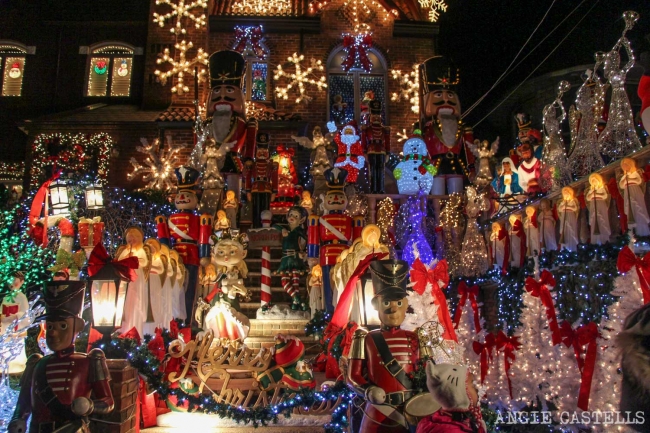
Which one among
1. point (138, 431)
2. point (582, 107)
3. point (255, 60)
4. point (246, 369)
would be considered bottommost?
point (138, 431)

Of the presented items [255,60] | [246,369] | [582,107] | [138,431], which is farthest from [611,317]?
[255,60]

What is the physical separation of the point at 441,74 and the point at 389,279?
26.5 ft

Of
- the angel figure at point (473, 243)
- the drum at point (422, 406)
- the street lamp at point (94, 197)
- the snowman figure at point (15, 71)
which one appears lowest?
the drum at point (422, 406)

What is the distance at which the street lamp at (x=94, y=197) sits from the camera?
32.8ft

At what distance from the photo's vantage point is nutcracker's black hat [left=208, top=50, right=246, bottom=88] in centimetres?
1150

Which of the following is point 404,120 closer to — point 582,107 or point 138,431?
point 582,107

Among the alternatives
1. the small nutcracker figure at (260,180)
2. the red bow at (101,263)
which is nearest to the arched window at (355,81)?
the small nutcracker figure at (260,180)

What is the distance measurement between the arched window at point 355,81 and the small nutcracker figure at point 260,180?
4304mm

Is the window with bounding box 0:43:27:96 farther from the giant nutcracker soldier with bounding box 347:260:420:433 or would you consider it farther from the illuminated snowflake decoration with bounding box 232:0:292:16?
the giant nutcracker soldier with bounding box 347:260:420:433

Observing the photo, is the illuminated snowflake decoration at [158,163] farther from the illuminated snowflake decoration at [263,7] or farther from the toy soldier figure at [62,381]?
the toy soldier figure at [62,381]

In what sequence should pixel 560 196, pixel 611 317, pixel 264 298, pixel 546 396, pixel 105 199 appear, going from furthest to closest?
pixel 105 199 < pixel 264 298 < pixel 560 196 < pixel 546 396 < pixel 611 317

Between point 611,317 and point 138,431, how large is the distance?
16.5ft

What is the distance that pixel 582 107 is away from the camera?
7191mm

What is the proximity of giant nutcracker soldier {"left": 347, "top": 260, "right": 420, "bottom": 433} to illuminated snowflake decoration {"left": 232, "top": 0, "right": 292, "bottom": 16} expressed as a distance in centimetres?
1350
